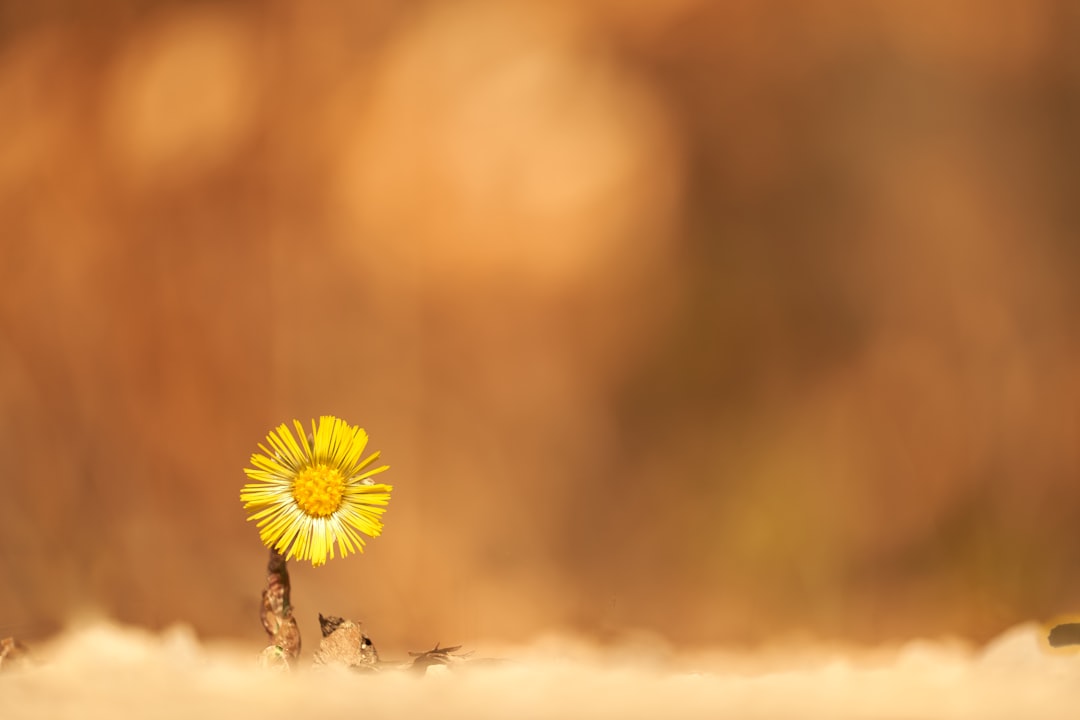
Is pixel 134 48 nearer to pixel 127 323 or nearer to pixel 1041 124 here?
pixel 127 323

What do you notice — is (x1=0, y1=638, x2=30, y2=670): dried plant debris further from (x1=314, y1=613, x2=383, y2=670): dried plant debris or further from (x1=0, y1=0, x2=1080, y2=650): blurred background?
(x1=314, y1=613, x2=383, y2=670): dried plant debris

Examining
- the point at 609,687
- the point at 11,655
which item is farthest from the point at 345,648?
the point at 11,655

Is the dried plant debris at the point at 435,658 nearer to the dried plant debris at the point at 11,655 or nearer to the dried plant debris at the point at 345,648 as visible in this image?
the dried plant debris at the point at 345,648

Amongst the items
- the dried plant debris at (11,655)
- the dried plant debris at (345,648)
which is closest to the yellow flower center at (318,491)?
the dried plant debris at (345,648)

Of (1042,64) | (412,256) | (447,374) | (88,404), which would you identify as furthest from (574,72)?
(88,404)

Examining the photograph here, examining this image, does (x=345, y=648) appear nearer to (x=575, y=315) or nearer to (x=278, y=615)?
(x=278, y=615)

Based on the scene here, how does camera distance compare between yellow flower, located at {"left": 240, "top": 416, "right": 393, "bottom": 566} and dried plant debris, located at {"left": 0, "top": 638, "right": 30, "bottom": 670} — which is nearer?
yellow flower, located at {"left": 240, "top": 416, "right": 393, "bottom": 566}

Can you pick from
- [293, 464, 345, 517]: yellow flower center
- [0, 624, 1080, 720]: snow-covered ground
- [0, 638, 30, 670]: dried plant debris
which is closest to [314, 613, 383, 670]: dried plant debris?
[0, 624, 1080, 720]: snow-covered ground
